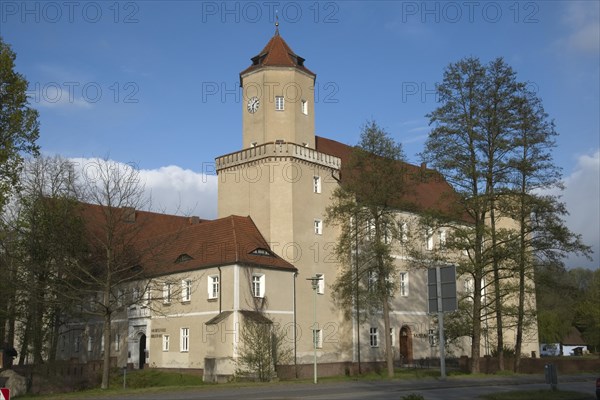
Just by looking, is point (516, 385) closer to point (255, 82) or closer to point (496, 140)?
point (496, 140)

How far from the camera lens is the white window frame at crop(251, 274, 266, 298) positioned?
39.3 m

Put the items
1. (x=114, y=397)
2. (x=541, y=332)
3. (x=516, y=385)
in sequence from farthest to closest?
1. (x=541, y=332)
2. (x=516, y=385)
3. (x=114, y=397)

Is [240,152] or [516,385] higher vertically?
[240,152]

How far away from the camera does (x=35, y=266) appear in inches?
1416

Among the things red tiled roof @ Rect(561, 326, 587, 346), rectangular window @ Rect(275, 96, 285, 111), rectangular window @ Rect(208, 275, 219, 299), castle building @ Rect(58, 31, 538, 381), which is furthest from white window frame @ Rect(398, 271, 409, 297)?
red tiled roof @ Rect(561, 326, 587, 346)

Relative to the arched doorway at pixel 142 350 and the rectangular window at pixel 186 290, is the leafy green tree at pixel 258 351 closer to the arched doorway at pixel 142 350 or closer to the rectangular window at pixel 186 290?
the rectangular window at pixel 186 290

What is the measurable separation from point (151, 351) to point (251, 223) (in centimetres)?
1099

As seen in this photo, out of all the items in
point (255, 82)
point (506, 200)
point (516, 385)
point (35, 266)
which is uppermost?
point (255, 82)

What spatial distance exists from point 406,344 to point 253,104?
21.1 m

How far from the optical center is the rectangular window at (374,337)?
45.4 meters

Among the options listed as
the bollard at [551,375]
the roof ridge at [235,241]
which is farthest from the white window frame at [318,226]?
the bollard at [551,375]

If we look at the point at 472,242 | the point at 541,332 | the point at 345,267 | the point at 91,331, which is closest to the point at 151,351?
the point at 91,331

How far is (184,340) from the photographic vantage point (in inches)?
1622

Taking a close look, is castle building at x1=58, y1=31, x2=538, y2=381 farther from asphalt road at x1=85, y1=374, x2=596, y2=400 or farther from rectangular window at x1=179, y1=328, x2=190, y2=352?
asphalt road at x1=85, y1=374, x2=596, y2=400
